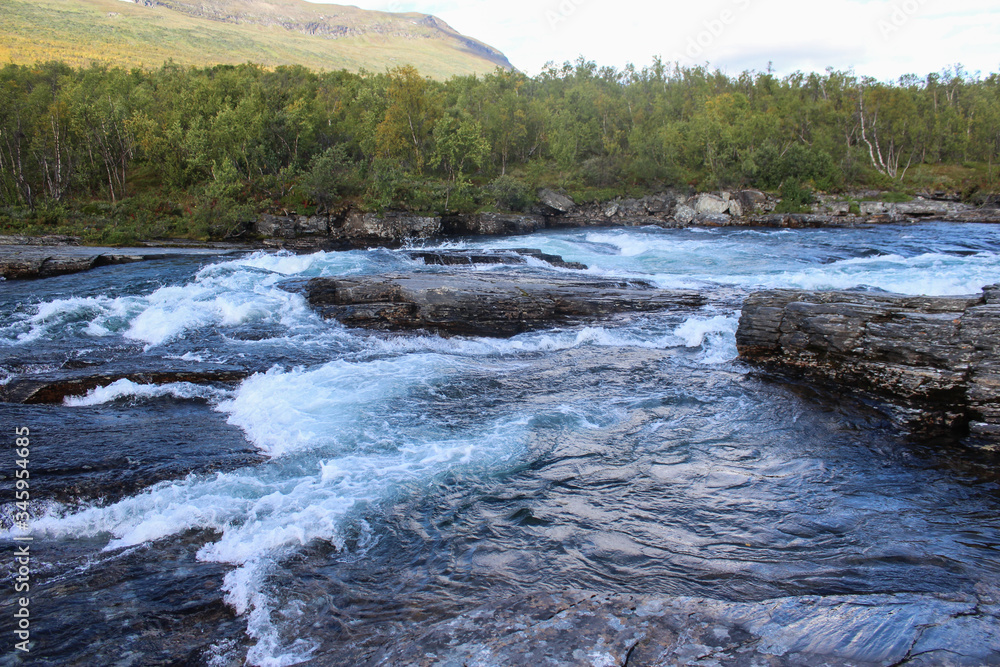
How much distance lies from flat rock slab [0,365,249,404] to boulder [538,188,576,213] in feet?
163

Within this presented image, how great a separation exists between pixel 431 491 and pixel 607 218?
5325cm

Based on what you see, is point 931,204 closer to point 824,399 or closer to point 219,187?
point 824,399

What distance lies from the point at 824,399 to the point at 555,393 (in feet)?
16.8

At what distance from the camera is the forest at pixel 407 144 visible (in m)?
44.6

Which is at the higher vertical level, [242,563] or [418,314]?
[418,314]

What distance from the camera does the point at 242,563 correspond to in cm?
533

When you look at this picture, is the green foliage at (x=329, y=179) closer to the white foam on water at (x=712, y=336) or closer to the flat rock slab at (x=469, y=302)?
the flat rock slab at (x=469, y=302)

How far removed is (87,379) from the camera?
10.3 meters

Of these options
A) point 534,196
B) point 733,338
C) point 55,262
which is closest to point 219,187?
point 55,262

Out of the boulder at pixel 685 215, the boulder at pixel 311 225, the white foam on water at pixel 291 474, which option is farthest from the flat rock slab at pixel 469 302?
the boulder at pixel 685 215

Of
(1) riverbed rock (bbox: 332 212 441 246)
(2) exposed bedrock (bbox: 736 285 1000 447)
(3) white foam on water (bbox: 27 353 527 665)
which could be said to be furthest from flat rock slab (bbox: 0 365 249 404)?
(1) riverbed rock (bbox: 332 212 441 246)

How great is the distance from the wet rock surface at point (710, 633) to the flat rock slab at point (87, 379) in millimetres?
8906

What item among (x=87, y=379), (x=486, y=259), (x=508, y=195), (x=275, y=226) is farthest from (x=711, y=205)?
(x=87, y=379)

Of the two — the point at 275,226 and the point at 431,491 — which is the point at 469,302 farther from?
the point at 275,226
